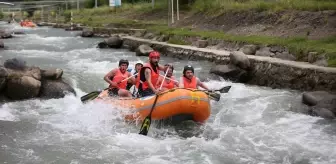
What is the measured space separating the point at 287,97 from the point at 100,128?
5.41m

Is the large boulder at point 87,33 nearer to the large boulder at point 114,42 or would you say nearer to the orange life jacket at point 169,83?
the large boulder at point 114,42

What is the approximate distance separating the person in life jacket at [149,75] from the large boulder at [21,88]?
3289 millimetres

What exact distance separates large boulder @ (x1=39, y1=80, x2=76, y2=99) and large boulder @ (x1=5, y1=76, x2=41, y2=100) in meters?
0.31

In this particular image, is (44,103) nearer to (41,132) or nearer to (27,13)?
(41,132)

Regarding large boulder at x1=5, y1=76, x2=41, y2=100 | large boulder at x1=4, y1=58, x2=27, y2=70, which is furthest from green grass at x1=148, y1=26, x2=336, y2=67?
large boulder at x1=4, y1=58, x2=27, y2=70

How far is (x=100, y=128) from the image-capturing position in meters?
8.98

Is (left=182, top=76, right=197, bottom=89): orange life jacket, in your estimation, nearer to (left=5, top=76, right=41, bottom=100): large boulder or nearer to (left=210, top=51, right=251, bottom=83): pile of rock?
(left=5, top=76, right=41, bottom=100): large boulder

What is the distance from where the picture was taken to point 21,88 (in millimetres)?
11125

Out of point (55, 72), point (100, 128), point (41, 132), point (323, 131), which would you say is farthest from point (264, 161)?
point (55, 72)

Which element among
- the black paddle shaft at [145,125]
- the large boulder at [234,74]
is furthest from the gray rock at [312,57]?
the black paddle shaft at [145,125]

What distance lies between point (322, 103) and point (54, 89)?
677cm

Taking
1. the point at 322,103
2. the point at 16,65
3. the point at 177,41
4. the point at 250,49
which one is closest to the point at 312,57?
the point at 250,49

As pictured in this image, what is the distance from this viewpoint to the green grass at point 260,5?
18.0 meters

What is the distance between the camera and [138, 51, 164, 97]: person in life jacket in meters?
9.16
